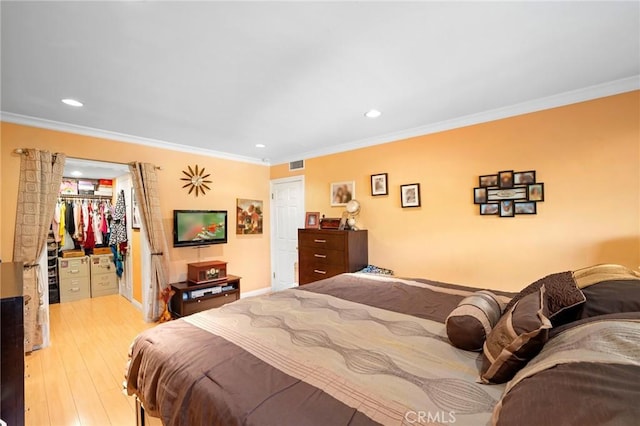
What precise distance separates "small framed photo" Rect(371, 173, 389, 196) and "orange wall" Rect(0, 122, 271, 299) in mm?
2189

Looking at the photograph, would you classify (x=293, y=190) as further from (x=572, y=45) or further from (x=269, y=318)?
(x=572, y=45)

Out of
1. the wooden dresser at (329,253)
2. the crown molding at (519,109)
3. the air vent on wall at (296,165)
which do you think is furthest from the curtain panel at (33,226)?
the crown molding at (519,109)

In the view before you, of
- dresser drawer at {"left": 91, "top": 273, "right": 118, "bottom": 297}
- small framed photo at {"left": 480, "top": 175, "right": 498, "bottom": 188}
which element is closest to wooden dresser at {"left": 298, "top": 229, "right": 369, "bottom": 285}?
small framed photo at {"left": 480, "top": 175, "right": 498, "bottom": 188}

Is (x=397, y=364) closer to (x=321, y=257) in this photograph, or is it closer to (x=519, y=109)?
(x=321, y=257)

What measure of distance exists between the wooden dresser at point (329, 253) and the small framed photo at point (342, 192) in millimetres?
579

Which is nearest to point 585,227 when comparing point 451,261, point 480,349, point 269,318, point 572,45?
point 451,261

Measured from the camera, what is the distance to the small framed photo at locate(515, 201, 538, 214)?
2582 mm

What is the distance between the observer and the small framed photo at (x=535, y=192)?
2.54 meters

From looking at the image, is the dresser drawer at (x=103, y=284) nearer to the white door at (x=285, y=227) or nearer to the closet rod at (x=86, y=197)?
the closet rod at (x=86, y=197)

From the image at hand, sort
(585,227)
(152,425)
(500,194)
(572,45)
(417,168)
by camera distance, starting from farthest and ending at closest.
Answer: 1. (417,168)
2. (500,194)
3. (585,227)
4. (572,45)
5. (152,425)

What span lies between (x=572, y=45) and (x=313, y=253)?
3175 mm

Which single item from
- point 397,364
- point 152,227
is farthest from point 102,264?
point 397,364

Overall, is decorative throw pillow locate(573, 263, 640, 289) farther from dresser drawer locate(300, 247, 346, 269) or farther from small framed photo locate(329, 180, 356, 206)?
A: small framed photo locate(329, 180, 356, 206)

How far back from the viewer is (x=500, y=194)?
274cm
